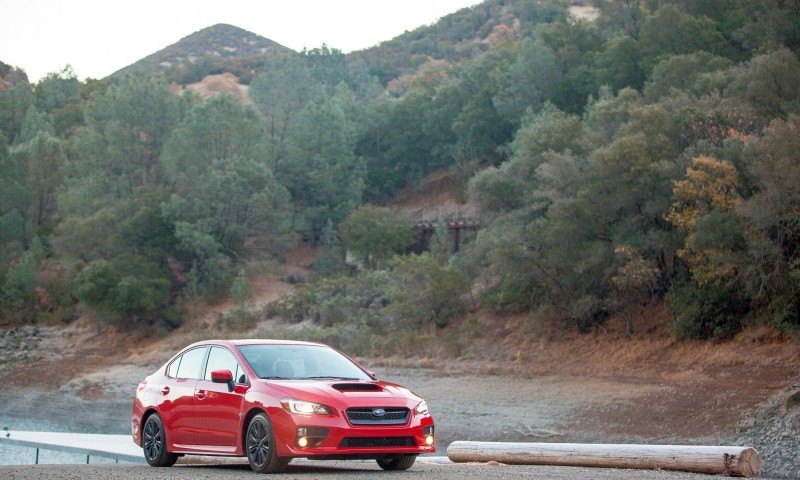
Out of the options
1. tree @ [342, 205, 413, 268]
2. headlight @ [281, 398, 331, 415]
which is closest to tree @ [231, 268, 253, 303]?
tree @ [342, 205, 413, 268]

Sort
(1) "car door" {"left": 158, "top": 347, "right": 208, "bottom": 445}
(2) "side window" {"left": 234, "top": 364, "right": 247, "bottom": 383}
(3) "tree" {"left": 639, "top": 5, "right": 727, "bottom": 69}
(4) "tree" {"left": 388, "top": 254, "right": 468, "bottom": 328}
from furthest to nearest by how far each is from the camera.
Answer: (3) "tree" {"left": 639, "top": 5, "right": 727, "bottom": 69} < (4) "tree" {"left": 388, "top": 254, "right": 468, "bottom": 328} < (1) "car door" {"left": 158, "top": 347, "right": 208, "bottom": 445} < (2) "side window" {"left": 234, "top": 364, "right": 247, "bottom": 383}

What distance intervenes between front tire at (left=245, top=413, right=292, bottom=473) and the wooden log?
13.7ft

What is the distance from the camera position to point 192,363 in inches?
511

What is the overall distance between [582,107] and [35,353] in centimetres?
3441

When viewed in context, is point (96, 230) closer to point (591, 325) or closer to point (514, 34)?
point (591, 325)

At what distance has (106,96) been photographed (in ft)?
217

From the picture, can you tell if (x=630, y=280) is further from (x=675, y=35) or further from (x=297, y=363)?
(x=297, y=363)

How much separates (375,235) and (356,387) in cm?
4752

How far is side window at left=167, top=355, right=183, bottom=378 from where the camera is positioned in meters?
13.2

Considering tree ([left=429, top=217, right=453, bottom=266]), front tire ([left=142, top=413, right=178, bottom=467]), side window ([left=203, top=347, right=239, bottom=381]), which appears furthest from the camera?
tree ([left=429, top=217, right=453, bottom=266])

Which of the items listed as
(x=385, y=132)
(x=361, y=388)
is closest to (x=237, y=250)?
(x=385, y=132)

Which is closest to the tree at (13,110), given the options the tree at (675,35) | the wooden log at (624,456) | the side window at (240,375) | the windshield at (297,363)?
the tree at (675,35)

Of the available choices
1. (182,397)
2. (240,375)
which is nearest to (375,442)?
(240,375)

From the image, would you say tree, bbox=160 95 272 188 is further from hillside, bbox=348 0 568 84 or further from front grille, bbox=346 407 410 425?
hillside, bbox=348 0 568 84
